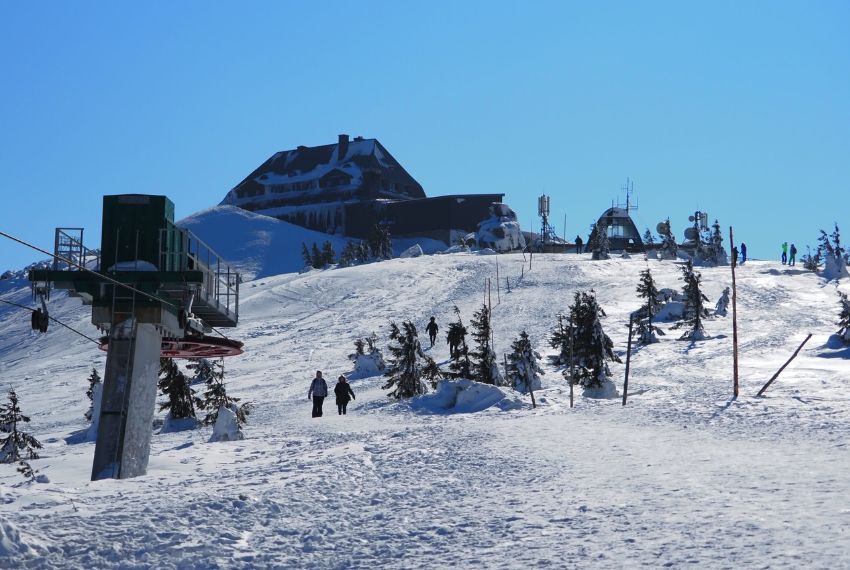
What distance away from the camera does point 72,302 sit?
73250 mm

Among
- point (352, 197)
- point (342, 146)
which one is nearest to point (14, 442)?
point (352, 197)

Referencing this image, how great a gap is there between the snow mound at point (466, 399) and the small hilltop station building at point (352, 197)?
77.4m

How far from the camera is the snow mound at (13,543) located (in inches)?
323

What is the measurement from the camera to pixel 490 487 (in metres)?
11.5

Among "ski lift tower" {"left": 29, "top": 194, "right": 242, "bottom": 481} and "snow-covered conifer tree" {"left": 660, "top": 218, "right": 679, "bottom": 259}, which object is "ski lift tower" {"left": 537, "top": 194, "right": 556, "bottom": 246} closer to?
"snow-covered conifer tree" {"left": 660, "top": 218, "right": 679, "bottom": 259}

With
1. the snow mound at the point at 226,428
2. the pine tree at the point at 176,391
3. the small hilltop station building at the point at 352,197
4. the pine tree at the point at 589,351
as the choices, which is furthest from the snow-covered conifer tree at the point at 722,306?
the small hilltop station building at the point at 352,197

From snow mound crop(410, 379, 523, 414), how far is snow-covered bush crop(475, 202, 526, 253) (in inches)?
2606

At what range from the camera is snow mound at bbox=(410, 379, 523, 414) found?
24.0 meters

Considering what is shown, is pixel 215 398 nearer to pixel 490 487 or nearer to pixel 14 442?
pixel 14 442

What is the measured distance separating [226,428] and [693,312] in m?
28.4

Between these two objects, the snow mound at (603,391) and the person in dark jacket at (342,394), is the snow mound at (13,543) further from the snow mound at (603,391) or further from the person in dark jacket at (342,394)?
the snow mound at (603,391)

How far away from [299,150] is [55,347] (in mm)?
74082

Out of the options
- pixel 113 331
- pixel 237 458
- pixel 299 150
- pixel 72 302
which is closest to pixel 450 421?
pixel 237 458

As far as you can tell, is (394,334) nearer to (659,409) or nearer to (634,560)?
(659,409)
